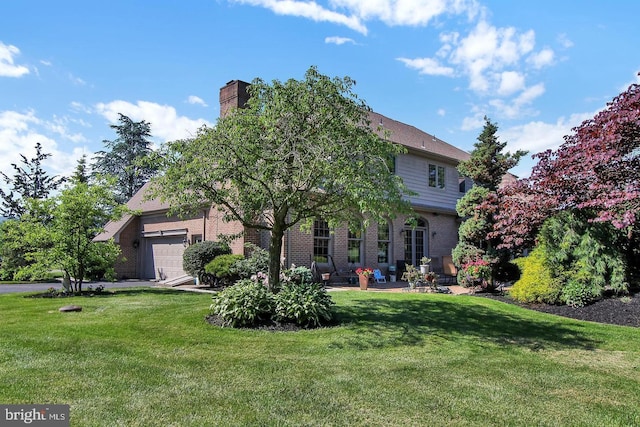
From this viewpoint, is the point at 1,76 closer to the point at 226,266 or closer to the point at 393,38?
the point at 226,266

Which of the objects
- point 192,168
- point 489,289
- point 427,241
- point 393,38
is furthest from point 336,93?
point 427,241

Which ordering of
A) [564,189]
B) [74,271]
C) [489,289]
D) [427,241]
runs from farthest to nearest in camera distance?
[427,241], [489,289], [74,271], [564,189]

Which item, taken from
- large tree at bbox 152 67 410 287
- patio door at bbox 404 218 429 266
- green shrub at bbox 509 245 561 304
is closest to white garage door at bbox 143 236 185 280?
patio door at bbox 404 218 429 266

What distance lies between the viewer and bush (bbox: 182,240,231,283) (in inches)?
573

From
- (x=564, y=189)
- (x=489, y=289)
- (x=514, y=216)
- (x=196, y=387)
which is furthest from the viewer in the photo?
(x=489, y=289)

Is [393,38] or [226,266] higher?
[393,38]

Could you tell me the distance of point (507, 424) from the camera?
11.9ft

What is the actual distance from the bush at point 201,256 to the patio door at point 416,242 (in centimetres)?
802

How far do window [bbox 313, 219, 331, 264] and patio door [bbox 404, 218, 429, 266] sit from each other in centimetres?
429

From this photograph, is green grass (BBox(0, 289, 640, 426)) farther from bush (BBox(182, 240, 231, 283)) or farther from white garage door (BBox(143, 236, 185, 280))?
white garage door (BBox(143, 236, 185, 280))

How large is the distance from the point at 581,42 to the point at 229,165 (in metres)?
9.42

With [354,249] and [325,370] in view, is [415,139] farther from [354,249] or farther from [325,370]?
[325,370]

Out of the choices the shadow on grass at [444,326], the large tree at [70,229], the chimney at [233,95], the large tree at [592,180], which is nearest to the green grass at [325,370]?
the shadow on grass at [444,326]

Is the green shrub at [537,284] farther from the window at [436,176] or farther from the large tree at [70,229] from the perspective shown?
the large tree at [70,229]
